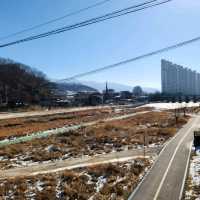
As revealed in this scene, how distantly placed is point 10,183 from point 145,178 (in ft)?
27.9

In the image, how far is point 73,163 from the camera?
94.1 ft

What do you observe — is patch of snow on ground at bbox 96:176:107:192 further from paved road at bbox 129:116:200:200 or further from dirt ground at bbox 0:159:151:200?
A: paved road at bbox 129:116:200:200

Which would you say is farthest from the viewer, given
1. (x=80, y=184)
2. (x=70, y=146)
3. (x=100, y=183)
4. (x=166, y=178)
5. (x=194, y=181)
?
(x=70, y=146)

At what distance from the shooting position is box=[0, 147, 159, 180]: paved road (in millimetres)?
25745

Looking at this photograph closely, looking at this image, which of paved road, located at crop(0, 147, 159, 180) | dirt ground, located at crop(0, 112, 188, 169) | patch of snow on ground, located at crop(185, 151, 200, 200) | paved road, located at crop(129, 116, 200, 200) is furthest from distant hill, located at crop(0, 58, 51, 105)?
patch of snow on ground, located at crop(185, 151, 200, 200)

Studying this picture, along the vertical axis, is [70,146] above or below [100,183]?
above

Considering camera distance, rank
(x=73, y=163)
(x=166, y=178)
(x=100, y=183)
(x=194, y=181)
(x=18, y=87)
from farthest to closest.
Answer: (x=18, y=87)
(x=73, y=163)
(x=166, y=178)
(x=100, y=183)
(x=194, y=181)

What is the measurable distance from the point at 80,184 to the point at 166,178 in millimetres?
5520

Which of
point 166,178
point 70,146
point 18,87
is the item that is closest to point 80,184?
point 166,178

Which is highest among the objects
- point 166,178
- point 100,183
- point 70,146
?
point 70,146

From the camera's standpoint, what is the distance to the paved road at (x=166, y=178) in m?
19.6

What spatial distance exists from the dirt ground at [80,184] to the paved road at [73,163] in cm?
192

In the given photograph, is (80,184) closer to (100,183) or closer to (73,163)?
(100,183)

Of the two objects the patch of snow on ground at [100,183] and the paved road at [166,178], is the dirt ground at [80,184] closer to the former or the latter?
the patch of snow on ground at [100,183]
